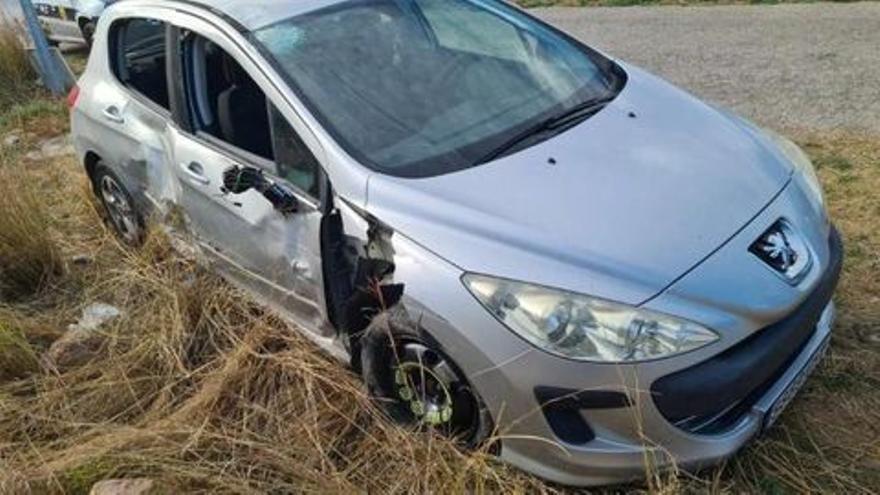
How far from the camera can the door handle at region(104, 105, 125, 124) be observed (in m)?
4.21

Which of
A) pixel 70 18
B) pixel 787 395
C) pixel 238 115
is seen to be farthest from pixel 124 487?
pixel 70 18

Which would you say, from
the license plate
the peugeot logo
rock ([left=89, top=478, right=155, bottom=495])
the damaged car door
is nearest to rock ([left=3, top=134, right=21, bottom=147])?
the damaged car door

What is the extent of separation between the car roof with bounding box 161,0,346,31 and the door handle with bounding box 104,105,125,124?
814 millimetres

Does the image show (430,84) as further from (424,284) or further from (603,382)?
(603,382)

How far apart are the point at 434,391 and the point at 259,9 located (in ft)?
5.90

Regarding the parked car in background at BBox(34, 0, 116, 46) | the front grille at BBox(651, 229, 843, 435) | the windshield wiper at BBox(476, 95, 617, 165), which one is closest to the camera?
the front grille at BBox(651, 229, 843, 435)

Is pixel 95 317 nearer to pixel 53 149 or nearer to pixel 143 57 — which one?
pixel 143 57

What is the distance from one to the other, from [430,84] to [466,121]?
0.85 ft

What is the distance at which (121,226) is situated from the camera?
15.7 ft

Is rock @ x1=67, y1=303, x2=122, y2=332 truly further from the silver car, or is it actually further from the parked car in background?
the parked car in background

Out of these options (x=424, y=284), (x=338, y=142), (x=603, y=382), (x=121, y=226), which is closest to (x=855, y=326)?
(x=603, y=382)

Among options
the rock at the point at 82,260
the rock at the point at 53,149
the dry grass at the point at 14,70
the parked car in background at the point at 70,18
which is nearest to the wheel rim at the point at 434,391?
the rock at the point at 82,260

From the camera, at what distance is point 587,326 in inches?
99.2

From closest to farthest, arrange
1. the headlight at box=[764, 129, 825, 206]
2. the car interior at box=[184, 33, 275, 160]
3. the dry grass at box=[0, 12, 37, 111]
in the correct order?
the headlight at box=[764, 129, 825, 206]
the car interior at box=[184, 33, 275, 160]
the dry grass at box=[0, 12, 37, 111]
